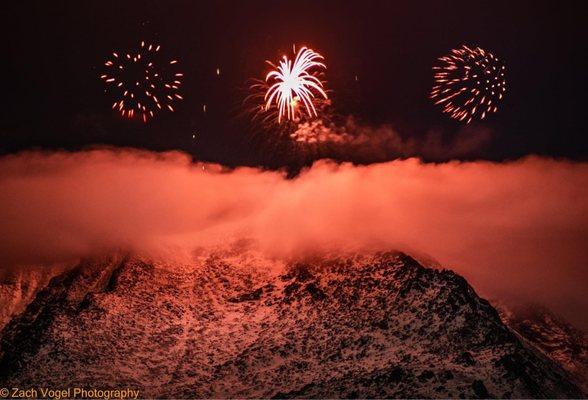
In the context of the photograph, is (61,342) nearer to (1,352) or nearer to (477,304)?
(1,352)

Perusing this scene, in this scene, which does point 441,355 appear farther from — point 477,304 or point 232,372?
point 232,372

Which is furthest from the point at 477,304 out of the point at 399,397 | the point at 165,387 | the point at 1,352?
the point at 1,352

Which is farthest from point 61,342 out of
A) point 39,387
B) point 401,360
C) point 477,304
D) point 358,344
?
point 477,304

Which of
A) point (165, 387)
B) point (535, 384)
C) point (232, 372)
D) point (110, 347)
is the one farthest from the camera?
point (110, 347)

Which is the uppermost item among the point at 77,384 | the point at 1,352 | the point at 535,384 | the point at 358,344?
the point at 535,384

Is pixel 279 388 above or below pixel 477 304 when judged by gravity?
below

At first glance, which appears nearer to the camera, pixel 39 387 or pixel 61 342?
pixel 39 387

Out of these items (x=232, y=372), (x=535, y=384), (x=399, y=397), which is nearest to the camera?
(x=399, y=397)

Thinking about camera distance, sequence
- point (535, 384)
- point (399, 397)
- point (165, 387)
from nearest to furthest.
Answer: point (399, 397) → point (535, 384) → point (165, 387)

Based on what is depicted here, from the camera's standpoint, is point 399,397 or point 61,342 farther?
point 61,342
